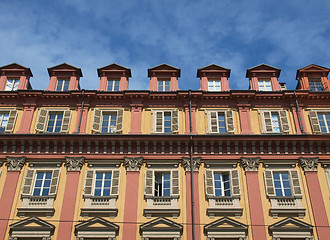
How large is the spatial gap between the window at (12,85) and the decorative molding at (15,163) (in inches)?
254

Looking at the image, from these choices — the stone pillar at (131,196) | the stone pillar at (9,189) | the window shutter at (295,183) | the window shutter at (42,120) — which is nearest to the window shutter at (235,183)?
the window shutter at (295,183)

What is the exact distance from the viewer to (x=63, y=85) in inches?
1113

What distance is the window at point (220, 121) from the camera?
25.8m

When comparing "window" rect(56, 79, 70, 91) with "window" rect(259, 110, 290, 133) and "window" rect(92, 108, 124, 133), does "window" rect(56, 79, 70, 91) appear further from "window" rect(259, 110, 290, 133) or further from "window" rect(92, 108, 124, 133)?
"window" rect(259, 110, 290, 133)

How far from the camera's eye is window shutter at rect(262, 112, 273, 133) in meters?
25.8

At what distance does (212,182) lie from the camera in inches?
916

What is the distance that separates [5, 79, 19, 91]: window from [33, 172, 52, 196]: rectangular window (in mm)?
8011

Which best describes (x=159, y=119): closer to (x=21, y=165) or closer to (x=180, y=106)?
(x=180, y=106)

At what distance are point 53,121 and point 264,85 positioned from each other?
16.2 meters

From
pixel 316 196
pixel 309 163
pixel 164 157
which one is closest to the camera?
pixel 316 196

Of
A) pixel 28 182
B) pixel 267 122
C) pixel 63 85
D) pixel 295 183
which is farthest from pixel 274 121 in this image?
pixel 28 182

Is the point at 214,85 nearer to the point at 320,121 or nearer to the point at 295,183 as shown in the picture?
the point at 320,121

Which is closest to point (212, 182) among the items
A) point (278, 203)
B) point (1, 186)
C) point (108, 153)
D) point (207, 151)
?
point (207, 151)

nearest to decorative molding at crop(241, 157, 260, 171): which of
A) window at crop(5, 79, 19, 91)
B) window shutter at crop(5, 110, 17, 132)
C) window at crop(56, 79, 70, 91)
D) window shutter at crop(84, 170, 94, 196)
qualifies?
window shutter at crop(84, 170, 94, 196)
